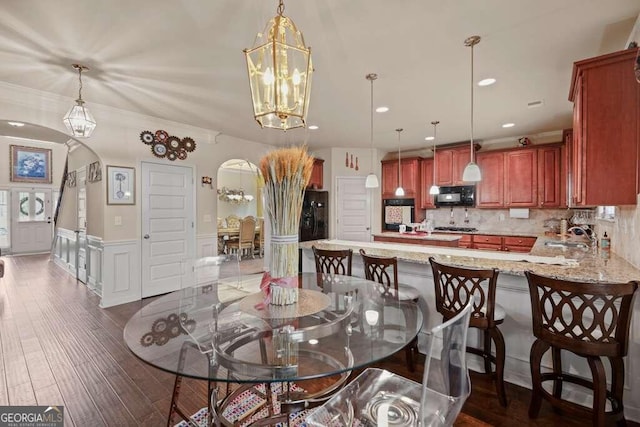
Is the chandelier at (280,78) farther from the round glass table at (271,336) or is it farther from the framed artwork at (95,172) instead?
the framed artwork at (95,172)

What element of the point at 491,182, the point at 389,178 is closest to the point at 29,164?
the point at 389,178

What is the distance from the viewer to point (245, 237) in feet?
24.2

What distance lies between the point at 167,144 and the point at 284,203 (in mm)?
3752

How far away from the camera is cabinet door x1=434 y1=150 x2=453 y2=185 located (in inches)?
219

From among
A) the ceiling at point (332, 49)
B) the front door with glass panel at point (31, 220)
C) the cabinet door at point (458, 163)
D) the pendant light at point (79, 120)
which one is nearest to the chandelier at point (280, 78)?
the ceiling at point (332, 49)

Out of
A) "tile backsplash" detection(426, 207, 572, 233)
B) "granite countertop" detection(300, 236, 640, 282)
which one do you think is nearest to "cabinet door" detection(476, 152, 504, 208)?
"tile backsplash" detection(426, 207, 572, 233)

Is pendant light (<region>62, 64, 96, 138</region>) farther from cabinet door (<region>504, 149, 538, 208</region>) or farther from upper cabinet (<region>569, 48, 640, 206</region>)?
cabinet door (<region>504, 149, 538, 208</region>)

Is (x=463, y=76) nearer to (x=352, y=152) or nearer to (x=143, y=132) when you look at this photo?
(x=352, y=152)

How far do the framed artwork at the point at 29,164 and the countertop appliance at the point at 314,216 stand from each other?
772cm

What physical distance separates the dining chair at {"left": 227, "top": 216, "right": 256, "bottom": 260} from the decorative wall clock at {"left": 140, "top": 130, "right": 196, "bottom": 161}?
2.85m

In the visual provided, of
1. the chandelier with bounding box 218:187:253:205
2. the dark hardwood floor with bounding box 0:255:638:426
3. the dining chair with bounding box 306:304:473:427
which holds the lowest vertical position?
the dark hardwood floor with bounding box 0:255:638:426

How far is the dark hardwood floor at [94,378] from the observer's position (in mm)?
1830

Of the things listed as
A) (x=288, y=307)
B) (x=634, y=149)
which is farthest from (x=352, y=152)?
(x=288, y=307)

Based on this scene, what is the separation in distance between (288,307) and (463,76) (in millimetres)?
2758
